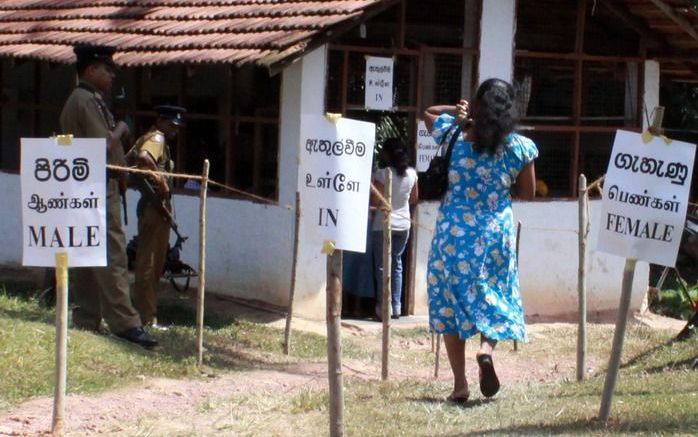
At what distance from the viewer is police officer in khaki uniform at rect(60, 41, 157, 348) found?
29.2 ft

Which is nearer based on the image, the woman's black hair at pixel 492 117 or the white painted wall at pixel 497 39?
the woman's black hair at pixel 492 117

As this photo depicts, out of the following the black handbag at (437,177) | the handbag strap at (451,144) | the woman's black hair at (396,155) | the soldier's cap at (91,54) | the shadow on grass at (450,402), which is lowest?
the shadow on grass at (450,402)

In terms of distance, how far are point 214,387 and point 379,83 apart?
14.4 ft

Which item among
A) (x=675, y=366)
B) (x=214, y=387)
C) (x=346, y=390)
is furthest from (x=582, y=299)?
(x=214, y=387)

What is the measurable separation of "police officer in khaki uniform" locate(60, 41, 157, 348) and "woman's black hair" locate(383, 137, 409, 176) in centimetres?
357

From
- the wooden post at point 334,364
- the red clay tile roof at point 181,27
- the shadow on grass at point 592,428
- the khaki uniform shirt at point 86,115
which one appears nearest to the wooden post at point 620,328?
the shadow on grass at point 592,428

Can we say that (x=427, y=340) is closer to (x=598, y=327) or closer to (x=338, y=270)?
(x=598, y=327)

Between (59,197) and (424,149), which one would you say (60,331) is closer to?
(59,197)

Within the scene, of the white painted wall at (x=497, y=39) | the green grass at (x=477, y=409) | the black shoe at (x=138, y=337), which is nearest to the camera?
the green grass at (x=477, y=409)

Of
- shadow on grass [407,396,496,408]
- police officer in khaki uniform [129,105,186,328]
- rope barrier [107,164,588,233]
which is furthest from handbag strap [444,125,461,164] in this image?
police officer in khaki uniform [129,105,186,328]

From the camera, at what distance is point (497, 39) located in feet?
41.8

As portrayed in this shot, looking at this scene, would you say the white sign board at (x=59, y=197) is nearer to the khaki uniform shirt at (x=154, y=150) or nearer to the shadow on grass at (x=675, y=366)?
the khaki uniform shirt at (x=154, y=150)

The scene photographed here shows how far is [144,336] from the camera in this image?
9.21 metres

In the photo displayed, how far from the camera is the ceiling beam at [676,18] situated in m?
12.9
